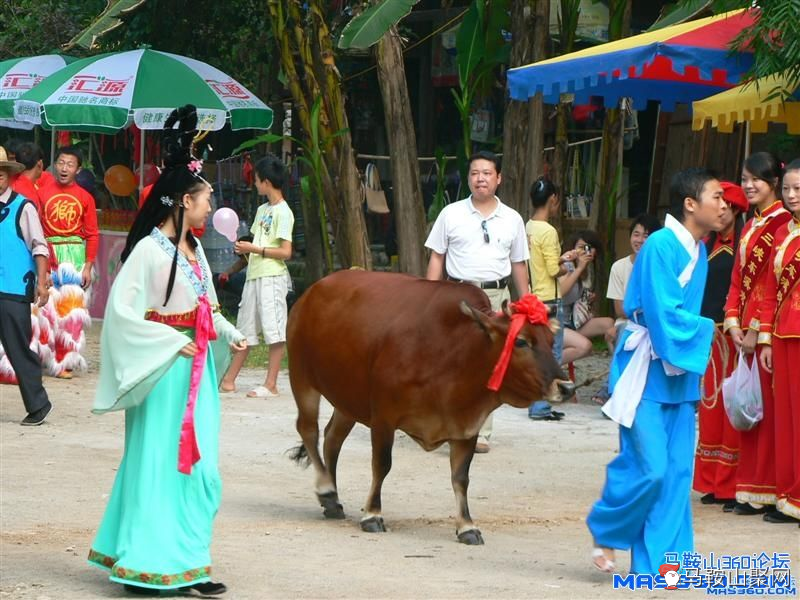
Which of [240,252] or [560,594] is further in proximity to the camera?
[240,252]

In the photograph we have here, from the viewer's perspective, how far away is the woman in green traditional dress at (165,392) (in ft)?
20.1

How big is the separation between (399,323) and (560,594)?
80.5 inches

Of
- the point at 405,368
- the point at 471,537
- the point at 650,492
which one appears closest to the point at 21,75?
the point at 405,368

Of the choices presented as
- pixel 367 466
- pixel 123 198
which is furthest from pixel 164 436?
pixel 123 198

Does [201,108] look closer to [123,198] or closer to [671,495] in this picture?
[123,198]

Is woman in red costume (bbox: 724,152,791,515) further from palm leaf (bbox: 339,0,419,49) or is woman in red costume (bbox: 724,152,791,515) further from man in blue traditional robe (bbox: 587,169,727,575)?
palm leaf (bbox: 339,0,419,49)

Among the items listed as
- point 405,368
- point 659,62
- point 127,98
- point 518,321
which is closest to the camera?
point 518,321

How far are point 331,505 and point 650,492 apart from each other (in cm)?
238

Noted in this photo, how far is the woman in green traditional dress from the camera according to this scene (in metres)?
6.13

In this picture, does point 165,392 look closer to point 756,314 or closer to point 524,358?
point 524,358

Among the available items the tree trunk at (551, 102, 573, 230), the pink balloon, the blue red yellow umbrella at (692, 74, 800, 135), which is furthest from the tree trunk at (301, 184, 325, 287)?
the blue red yellow umbrella at (692, 74, 800, 135)

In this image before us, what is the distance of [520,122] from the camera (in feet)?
48.9

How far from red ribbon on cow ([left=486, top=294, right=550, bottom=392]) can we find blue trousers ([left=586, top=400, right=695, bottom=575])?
90cm

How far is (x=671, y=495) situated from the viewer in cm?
630
